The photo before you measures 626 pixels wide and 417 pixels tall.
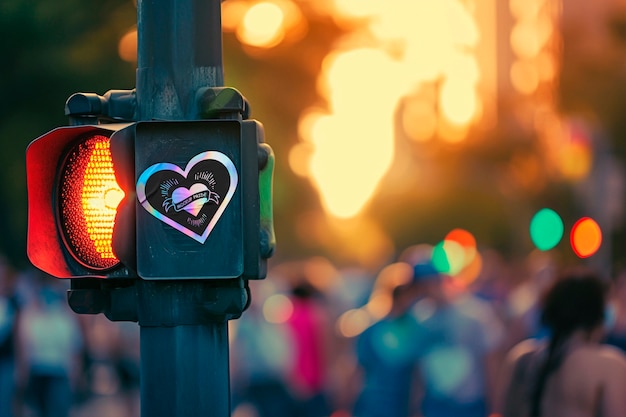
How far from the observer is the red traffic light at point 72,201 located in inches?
165

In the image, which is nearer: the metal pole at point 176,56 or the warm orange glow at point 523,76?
the metal pole at point 176,56

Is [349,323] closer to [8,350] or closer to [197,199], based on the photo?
[8,350]

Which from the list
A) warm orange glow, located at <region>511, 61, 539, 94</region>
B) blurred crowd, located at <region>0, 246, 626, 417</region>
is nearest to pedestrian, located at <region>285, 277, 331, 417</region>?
blurred crowd, located at <region>0, 246, 626, 417</region>

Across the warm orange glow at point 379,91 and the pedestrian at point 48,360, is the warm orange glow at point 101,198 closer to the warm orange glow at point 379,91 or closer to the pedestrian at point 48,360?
the pedestrian at point 48,360

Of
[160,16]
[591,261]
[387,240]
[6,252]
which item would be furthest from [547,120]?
[160,16]

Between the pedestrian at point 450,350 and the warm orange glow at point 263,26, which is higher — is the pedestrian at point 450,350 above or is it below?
below

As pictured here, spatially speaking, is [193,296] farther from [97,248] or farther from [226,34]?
[226,34]

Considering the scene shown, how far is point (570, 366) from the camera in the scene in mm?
6578

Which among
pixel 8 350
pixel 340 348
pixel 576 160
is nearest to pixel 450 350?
pixel 8 350

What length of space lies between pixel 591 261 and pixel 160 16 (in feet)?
40.2

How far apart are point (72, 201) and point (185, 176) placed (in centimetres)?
39

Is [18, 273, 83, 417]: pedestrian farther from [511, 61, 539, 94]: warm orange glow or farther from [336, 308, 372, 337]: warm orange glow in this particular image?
[511, 61, 539, 94]: warm orange glow

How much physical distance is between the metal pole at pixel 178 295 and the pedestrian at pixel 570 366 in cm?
271

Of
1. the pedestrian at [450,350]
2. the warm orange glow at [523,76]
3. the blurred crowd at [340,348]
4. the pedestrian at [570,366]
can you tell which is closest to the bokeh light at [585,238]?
the blurred crowd at [340,348]
